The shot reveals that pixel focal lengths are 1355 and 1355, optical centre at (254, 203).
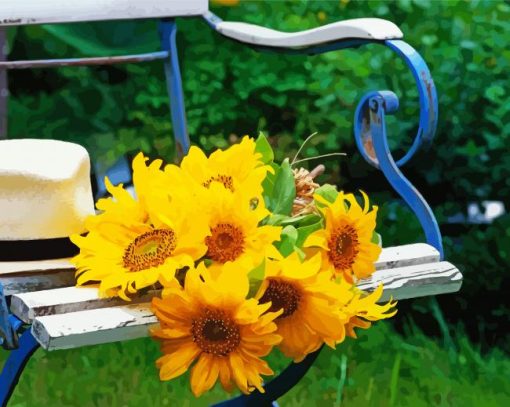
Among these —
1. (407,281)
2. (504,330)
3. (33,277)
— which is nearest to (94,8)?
(33,277)

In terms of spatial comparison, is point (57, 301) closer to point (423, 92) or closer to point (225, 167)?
point (225, 167)

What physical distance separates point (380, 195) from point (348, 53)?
0.40 meters

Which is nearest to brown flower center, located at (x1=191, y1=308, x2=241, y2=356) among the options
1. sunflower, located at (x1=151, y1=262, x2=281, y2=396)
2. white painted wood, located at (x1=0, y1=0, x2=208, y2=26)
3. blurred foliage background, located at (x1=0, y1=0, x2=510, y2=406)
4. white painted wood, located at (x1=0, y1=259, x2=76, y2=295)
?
sunflower, located at (x1=151, y1=262, x2=281, y2=396)

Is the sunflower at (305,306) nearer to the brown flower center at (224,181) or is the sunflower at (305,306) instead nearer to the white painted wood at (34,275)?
the brown flower center at (224,181)

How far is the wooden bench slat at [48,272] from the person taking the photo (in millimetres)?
2150

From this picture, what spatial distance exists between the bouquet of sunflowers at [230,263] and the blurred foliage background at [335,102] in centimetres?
141

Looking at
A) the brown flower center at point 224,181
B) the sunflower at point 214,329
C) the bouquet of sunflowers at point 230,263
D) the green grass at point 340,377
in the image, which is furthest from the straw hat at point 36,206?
the green grass at point 340,377

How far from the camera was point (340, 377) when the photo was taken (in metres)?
3.42

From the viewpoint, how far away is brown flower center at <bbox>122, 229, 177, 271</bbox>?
1.97m

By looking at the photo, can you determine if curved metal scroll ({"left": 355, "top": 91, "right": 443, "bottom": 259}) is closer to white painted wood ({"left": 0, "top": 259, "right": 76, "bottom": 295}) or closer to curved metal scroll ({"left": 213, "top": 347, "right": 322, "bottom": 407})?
curved metal scroll ({"left": 213, "top": 347, "right": 322, "bottom": 407})

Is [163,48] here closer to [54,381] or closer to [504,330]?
[54,381]

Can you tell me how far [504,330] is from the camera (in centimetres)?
368

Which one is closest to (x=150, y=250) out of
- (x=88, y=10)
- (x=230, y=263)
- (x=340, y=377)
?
(x=230, y=263)

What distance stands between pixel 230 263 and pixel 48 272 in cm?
38
